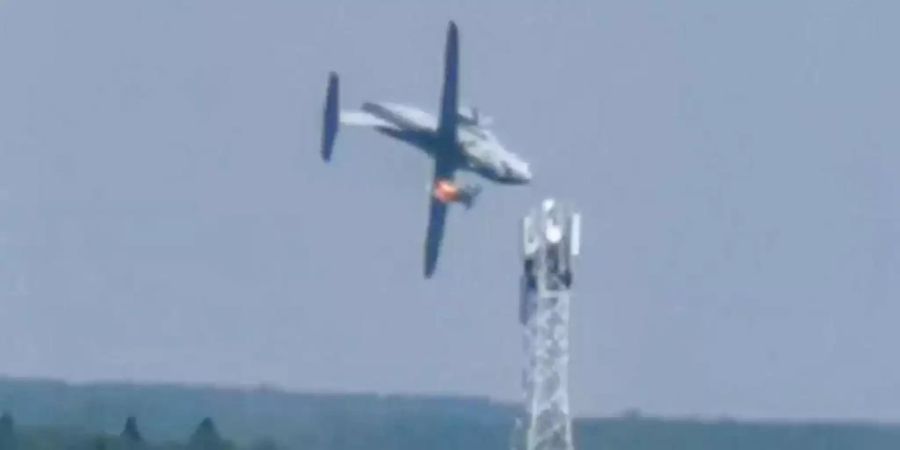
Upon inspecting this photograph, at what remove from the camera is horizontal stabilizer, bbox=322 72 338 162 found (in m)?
132

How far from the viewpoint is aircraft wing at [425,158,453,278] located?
127 meters

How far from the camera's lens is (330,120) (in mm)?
131875

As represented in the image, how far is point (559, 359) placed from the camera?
382 ft

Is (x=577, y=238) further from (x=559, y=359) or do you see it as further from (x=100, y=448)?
(x=100, y=448)

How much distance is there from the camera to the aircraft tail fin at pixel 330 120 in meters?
132

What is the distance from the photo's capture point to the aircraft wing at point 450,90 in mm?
126875

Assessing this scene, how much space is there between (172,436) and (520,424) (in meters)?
35.4

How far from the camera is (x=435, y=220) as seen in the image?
130375 mm

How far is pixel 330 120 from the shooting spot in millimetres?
131875

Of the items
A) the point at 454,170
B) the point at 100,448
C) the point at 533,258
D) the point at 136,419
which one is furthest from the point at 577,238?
the point at 136,419

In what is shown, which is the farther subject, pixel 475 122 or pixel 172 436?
pixel 172 436

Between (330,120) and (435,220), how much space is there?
3.56m

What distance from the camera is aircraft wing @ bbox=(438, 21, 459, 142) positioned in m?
127

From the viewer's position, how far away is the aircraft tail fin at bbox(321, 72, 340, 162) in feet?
431
